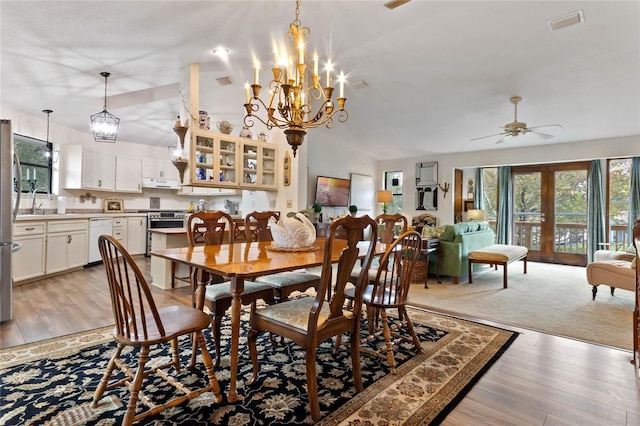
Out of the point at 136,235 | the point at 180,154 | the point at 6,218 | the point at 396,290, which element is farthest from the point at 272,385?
the point at 136,235

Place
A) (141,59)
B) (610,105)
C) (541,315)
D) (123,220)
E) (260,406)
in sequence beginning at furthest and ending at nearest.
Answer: (123,220), (610,105), (141,59), (541,315), (260,406)

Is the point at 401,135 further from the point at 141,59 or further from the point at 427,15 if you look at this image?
the point at 141,59

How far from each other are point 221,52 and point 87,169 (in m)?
Answer: 3.92

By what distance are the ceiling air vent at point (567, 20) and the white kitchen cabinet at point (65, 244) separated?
6.51 meters

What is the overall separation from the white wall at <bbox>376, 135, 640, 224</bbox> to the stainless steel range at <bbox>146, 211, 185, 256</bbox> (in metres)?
5.18

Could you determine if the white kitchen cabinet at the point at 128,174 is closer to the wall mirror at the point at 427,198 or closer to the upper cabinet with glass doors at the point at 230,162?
the upper cabinet with glass doors at the point at 230,162

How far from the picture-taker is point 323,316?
1852 mm

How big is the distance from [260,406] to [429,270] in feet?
13.2

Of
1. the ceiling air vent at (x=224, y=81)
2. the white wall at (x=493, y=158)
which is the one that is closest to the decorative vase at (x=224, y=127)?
the ceiling air vent at (x=224, y=81)

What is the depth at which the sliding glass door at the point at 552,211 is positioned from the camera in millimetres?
6742

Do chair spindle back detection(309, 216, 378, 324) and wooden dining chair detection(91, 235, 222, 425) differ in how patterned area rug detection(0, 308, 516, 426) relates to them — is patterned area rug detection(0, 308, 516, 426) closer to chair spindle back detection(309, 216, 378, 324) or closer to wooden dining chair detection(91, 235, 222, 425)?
wooden dining chair detection(91, 235, 222, 425)

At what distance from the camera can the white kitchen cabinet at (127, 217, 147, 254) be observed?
6.89 m

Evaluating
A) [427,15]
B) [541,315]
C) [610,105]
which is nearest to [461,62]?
[427,15]

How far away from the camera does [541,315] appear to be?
3463mm
